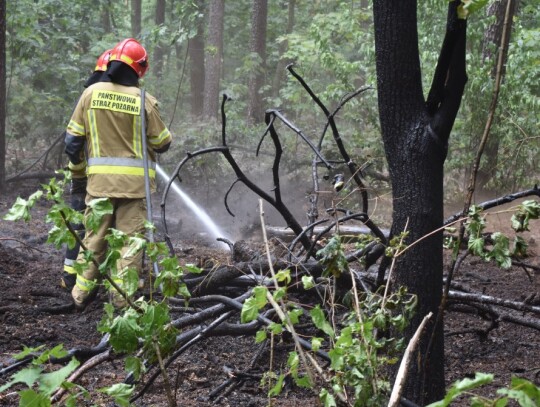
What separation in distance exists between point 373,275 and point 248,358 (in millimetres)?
1009

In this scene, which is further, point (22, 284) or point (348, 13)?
point (348, 13)

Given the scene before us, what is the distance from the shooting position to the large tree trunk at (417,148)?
120 inches

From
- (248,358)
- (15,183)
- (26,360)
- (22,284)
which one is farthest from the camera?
(15,183)

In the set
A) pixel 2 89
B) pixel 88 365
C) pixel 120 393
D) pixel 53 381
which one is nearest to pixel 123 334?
pixel 120 393

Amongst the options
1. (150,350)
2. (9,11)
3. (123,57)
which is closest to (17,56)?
(9,11)

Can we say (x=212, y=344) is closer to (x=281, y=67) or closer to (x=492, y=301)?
(x=492, y=301)

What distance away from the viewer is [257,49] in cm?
1811

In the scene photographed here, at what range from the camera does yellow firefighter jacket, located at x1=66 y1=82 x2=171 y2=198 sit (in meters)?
5.58

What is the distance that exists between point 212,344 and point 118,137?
211 cm

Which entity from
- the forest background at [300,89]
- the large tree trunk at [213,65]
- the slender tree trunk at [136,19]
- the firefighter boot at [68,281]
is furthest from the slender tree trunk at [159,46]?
the firefighter boot at [68,281]

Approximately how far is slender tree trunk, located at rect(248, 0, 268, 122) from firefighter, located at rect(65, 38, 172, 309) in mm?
11892

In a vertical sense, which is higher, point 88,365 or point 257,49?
point 257,49

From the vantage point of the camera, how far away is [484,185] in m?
10.0

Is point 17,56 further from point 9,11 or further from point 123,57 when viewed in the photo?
point 123,57
